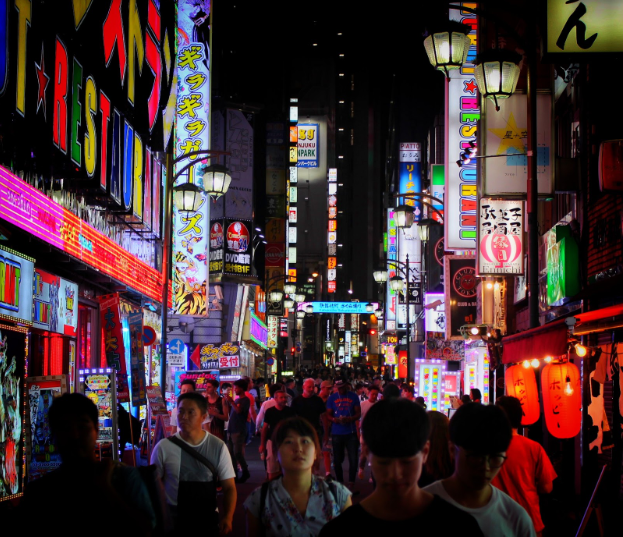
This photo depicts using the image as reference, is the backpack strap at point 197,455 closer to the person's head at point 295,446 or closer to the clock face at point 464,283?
the person's head at point 295,446

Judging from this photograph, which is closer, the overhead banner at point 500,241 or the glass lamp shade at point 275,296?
the overhead banner at point 500,241

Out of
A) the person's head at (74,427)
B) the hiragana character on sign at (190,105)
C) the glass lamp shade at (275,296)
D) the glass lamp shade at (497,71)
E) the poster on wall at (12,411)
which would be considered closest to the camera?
the person's head at (74,427)

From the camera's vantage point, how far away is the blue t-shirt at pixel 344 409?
16.7 m

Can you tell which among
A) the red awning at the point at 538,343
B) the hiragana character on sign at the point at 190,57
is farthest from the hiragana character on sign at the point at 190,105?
the red awning at the point at 538,343

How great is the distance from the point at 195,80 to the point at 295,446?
2380 centimetres

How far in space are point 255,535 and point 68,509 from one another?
1.13 metres

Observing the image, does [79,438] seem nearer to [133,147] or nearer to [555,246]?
[555,246]

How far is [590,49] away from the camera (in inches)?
393

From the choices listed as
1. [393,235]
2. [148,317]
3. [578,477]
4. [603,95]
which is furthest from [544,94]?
[393,235]

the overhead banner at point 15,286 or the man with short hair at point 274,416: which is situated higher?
the overhead banner at point 15,286

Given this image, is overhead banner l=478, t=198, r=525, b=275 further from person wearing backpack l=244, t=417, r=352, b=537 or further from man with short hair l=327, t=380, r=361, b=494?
person wearing backpack l=244, t=417, r=352, b=537

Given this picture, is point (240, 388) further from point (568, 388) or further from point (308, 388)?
point (568, 388)

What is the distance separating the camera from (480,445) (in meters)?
4.44

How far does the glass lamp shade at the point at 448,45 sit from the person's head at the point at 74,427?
931 centimetres
